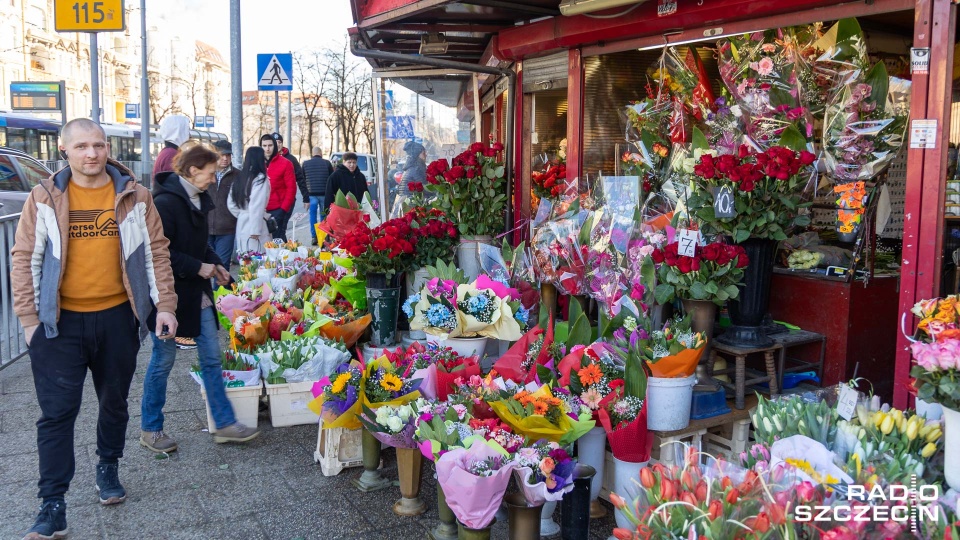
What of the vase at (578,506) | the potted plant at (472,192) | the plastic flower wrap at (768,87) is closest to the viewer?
the vase at (578,506)

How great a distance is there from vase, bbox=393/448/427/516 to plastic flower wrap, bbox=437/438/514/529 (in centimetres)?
58

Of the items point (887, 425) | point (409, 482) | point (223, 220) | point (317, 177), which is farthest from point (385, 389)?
point (317, 177)

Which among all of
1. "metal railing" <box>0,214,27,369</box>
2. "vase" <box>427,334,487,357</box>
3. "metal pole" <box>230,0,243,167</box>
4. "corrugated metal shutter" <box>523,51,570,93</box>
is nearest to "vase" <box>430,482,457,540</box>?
"vase" <box>427,334,487,357</box>

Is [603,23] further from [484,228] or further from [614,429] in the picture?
[614,429]

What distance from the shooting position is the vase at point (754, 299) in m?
4.03

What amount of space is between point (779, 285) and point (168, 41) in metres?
65.2

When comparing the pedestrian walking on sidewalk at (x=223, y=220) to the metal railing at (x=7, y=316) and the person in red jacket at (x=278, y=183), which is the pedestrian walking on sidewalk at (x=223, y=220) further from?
the metal railing at (x=7, y=316)

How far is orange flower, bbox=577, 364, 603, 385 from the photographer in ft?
11.6

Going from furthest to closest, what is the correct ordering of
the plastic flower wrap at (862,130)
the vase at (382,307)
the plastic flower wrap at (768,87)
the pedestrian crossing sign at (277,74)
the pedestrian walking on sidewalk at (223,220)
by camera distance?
the pedestrian crossing sign at (277,74) < the pedestrian walking on sidewalk at (223,220) < the vase at (382,307) < the plastic flower wrap at (768,87) < the plastic flower wrap at (862,130)

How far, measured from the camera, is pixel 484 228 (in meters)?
6.12

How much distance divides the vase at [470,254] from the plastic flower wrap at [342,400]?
2.06 m

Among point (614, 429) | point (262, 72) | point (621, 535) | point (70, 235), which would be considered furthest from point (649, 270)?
point (262, 72)

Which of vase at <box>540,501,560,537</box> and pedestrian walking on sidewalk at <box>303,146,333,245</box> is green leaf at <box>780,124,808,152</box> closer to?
vase at <box>540,501,560,537</box>

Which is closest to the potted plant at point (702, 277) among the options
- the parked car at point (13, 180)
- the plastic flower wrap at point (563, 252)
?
the plastic flower wrap at point (563, 252)
